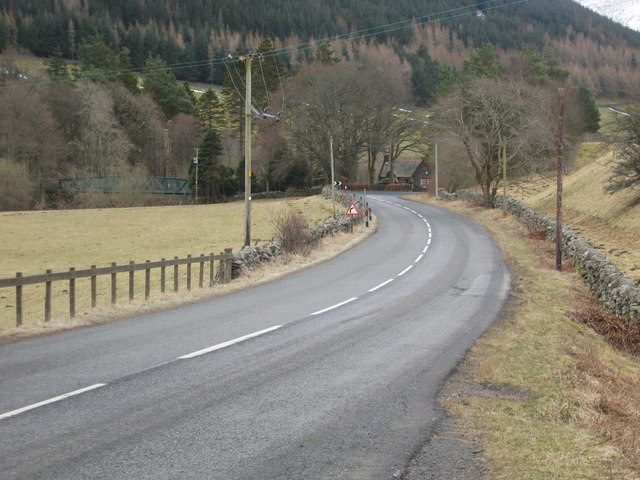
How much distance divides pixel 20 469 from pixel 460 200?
5757 cm

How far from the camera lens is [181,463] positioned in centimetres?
548

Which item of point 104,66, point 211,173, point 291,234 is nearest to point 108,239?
point 291,234

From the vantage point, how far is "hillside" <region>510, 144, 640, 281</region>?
23.2 meters

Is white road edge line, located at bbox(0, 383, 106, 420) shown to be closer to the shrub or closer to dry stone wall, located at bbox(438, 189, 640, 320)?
dry stone wall, located at bbox(438, 189, 640, 320)

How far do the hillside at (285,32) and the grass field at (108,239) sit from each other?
100864 mm

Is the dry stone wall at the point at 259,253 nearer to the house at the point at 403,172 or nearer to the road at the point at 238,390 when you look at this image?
the road at the point at 238,390

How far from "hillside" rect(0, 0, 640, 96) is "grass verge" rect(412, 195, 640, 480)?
483 ft

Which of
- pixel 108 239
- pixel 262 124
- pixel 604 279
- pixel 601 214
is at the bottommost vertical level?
pixel 108 239

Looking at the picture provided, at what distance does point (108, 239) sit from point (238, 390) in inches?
1514

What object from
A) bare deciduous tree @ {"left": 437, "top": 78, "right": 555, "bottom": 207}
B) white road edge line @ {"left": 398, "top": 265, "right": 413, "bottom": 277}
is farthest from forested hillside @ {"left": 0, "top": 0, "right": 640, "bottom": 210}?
white road edge line @ {"left": 398, "top": 265, "right": 413, "bottom": 277}

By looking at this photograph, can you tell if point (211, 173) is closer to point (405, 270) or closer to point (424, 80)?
point (405, 270)

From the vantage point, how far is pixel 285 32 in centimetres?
18312

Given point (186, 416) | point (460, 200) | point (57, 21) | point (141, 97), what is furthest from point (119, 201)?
point (57, 21)

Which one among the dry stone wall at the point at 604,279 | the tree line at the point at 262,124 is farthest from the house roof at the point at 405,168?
the dry stone wall at the point at 604,279
